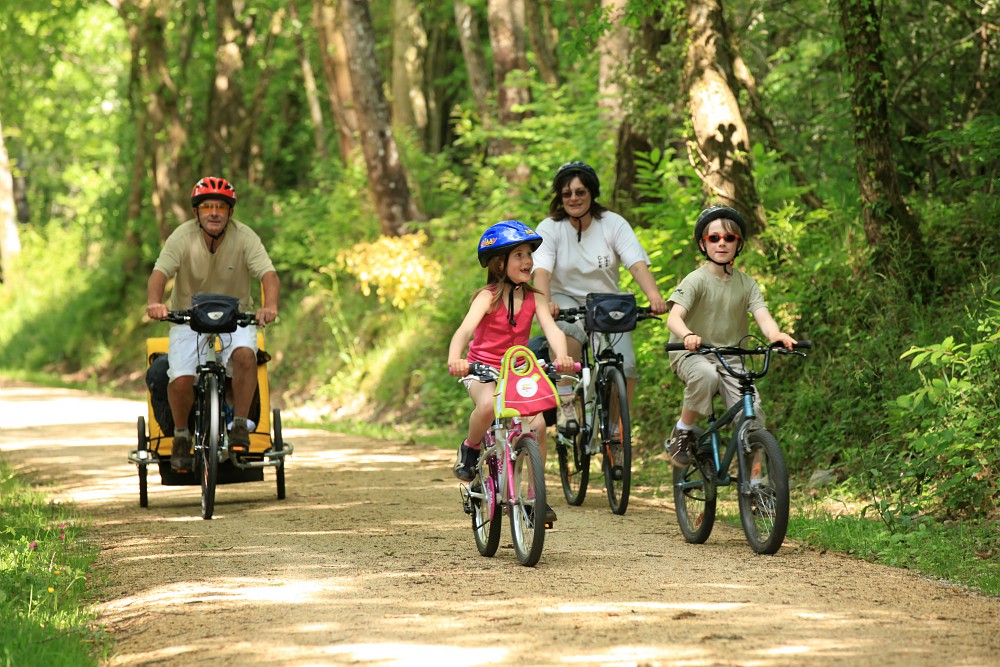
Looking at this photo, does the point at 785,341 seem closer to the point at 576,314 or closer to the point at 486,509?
the point at 486,509

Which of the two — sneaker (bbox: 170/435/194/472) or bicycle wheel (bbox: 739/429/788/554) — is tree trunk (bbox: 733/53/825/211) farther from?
sneaker (bbox: 170/435/194/472)

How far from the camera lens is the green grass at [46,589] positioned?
18.8ft

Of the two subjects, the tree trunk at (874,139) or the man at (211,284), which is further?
the tree trunk at (874,139)

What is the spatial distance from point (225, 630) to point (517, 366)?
7.46ft

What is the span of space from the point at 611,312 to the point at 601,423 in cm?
87

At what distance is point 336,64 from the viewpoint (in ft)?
79.7

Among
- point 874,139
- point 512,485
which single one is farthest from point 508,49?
point 512,485

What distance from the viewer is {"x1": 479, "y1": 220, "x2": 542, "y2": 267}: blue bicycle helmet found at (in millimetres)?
7637

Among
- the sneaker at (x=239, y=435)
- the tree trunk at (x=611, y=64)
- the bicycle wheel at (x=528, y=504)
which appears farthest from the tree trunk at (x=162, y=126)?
the bicycle wheel at (x=528, y=504)

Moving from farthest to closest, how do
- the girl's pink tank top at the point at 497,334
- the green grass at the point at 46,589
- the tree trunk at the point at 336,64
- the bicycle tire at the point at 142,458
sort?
the tree trunk at the point at 336,64 → the bicycle tire at the point at 142,458 → the girl's pink tank top at the point at 497,334 → the green grass at the point at 46,589

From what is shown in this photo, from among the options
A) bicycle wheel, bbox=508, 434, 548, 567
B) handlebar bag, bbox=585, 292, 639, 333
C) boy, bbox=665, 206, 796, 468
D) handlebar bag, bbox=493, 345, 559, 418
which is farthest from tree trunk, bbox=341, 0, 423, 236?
bicycle wheel, bbox=508, 434, 548, 567

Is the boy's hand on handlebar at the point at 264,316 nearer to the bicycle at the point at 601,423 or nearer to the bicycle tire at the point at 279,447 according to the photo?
the bicycle tire at the point at 279,447

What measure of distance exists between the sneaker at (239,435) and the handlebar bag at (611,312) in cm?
273

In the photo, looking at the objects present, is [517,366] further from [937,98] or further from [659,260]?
[937,98]
